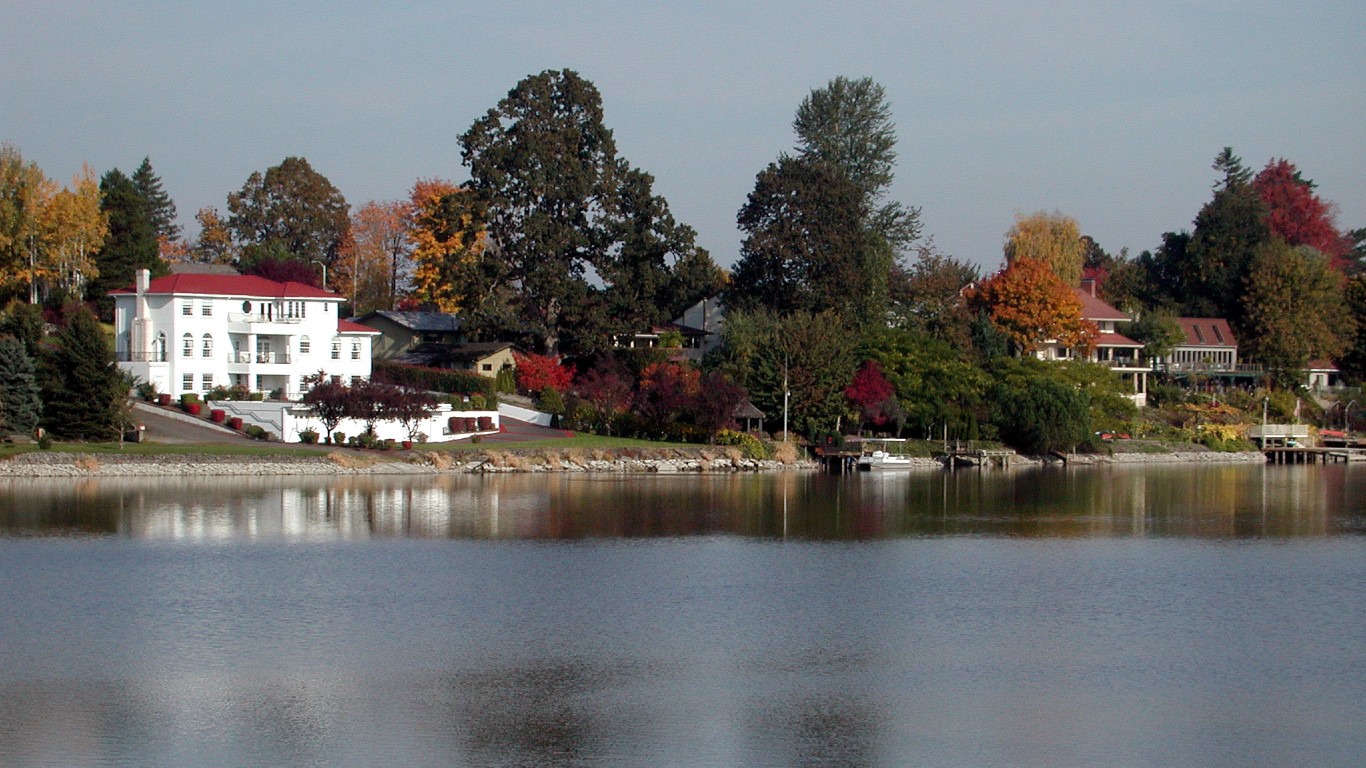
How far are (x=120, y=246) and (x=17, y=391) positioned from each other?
1089 inches

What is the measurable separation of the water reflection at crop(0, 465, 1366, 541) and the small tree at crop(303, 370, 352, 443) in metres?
4.50

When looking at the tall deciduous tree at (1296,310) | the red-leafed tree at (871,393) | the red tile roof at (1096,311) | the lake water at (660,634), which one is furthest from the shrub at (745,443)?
the tall deciduous tree at (1296,310)

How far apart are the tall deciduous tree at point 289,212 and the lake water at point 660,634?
196 feet

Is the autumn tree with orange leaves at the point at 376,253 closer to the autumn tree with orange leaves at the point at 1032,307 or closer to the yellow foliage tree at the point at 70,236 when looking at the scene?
the yellow foliage tree at the point at 70,236

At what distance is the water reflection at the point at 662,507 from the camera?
41719 mm

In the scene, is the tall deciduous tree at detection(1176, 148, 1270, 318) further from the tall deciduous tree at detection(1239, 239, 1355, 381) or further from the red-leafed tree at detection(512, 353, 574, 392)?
the red-leafed tree at detection(512, 353, 574, 392)

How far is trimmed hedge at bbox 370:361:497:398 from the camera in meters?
70.4

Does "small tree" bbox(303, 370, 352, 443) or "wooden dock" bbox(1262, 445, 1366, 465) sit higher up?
"small tree" bbox(303, 370, 352, 443)

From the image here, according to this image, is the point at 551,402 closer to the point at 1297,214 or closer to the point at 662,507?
the point at 662,507

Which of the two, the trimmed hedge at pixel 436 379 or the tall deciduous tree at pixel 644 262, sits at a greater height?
the tall deciduous tree at pixel 644 262

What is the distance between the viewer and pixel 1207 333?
3844 inches

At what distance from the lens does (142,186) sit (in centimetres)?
11312

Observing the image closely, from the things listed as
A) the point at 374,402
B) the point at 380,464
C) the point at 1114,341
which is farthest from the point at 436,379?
the point at 1114,341

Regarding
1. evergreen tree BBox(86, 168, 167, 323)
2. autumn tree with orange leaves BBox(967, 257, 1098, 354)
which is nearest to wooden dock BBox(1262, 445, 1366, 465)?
autumn tree with orange leaves BBox(967, 257, 1098, 354)
